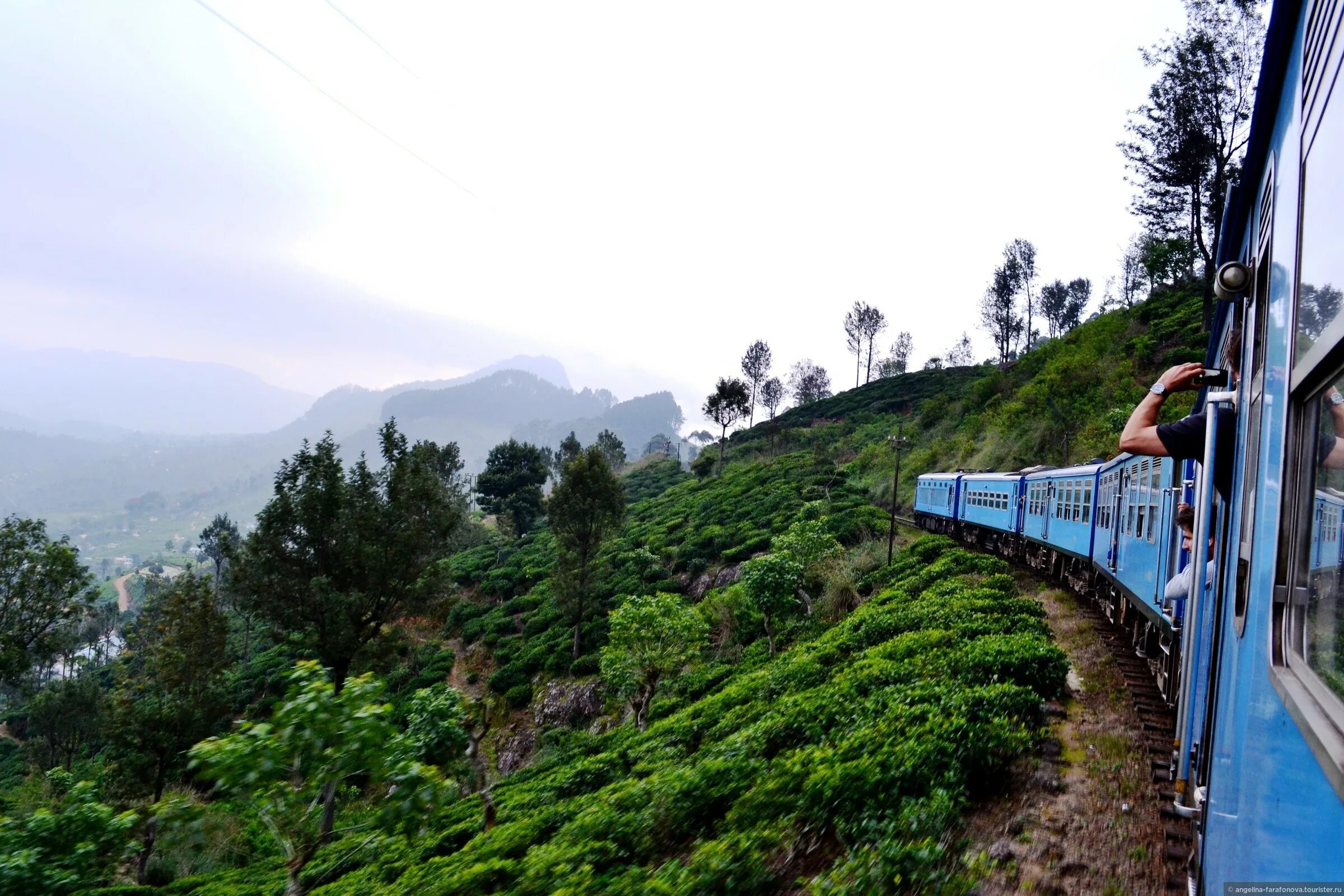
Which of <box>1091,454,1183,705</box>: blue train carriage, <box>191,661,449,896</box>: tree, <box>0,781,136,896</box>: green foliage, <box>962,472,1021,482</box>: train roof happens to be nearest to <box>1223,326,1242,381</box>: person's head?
<box>1091,454,1183,705</box>: blue train carriage

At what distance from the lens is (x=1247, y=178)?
107 inches

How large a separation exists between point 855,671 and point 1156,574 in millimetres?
3795

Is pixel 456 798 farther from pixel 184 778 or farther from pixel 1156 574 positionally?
pixel 1156 574

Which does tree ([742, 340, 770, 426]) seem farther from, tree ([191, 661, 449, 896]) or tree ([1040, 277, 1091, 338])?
tree ([191, 661, 449, 896])

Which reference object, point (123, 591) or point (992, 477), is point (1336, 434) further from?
point (123, 591)

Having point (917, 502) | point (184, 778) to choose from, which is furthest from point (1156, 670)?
point (184, 778)

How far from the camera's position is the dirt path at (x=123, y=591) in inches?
3954

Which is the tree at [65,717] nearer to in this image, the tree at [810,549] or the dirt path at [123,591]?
the tree at [810,549]

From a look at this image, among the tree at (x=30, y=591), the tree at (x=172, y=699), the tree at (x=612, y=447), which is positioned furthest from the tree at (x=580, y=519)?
the tree at (x=612, y=447)

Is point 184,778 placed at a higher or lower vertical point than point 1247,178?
lower

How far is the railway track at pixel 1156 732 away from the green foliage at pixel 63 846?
8350 mm

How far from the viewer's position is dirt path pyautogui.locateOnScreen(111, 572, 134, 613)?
100 meters

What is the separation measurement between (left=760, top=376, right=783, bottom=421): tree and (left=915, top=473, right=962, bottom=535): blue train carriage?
43.8m

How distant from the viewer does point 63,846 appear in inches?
233
